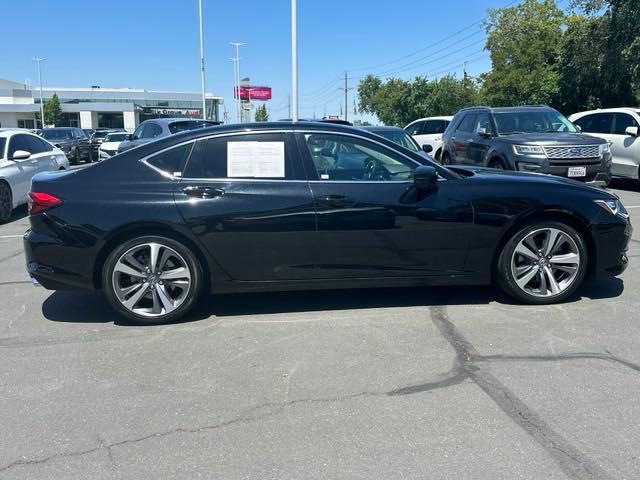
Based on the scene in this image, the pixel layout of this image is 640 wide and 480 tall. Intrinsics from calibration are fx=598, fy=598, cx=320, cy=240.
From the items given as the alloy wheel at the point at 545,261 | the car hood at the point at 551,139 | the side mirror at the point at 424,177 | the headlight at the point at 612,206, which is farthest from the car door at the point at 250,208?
the car hood at the point at 551,139

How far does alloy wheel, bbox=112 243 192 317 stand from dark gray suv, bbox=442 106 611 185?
742 centimetres

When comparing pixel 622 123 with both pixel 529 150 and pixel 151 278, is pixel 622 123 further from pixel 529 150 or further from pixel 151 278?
pixel 151 278

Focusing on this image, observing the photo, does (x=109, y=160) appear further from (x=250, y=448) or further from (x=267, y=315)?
(x=250, y=448)

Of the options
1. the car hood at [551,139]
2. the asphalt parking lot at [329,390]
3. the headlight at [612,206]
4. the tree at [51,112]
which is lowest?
the asphalt parking lot at [329,390]

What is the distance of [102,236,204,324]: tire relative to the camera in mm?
4875

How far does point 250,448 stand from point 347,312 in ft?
7.33

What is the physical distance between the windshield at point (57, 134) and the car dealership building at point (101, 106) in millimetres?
43561

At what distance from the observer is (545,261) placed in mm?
5270

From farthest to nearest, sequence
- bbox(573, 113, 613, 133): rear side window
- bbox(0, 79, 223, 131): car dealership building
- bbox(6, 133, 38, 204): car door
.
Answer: bbox(0, 79, 223, 131): car dealership building → bbox(573, 113, 613, 133): rear side window → bbox(6, 133, 38, 204): car door

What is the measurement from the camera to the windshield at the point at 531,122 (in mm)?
11781

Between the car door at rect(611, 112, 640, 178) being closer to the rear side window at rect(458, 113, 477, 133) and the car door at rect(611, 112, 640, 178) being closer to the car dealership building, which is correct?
the rear side window at rect(458, 113, 477, 133)

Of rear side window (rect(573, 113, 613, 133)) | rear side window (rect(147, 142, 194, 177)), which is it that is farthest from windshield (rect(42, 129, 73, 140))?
rear side window (rect(147, 142, 194, 177))

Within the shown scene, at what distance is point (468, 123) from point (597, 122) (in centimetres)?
358

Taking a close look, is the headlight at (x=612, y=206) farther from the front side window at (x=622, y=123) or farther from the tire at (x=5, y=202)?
the tire at (x=5, y=202)
